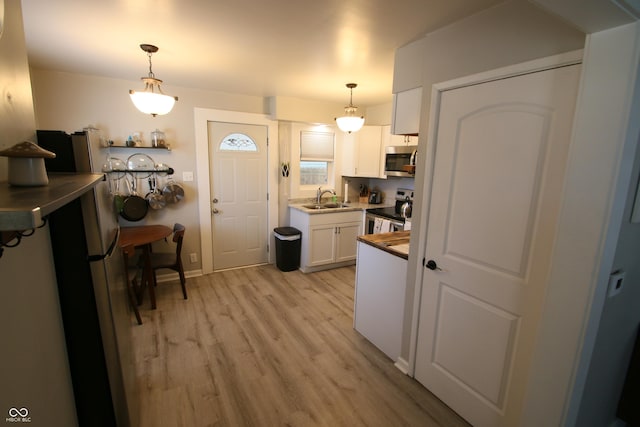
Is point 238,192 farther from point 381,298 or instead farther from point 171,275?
point 381,298

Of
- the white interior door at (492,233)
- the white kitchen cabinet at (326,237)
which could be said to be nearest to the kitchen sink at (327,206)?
the white kitchen cabinet at (326,237)

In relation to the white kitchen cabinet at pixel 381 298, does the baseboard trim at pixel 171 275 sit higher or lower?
lower

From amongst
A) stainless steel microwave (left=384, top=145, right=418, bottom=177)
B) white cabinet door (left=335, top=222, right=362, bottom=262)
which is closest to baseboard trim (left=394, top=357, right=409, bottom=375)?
white cabinet door (left=335, top=222, right=362, bottom=262)

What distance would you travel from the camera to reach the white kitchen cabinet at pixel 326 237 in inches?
156

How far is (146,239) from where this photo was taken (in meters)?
2.84

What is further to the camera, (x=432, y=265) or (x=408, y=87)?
(x=408, y=87)

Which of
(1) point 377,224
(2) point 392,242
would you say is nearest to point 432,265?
(2) point 392,242

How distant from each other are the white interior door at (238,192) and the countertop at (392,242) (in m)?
2.13

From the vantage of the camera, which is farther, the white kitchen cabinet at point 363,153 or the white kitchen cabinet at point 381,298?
the white kitchen cabinet at point 363,153

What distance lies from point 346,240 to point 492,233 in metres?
2.78

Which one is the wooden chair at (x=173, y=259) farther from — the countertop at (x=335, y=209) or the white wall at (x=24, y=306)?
the white wall at (x=24, y=306)

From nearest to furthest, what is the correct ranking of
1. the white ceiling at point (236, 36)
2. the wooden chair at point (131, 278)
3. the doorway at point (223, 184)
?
the white ceiling at point (236, 36) → the wooden chair at point (131, 278) → the doorway at point (223, 184)

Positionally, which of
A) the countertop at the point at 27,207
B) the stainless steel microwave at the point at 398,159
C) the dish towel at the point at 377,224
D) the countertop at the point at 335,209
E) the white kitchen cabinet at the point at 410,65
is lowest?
the dish towel at the point at 377,224

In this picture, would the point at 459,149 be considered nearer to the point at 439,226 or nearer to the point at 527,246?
the point at 439,226
